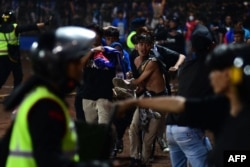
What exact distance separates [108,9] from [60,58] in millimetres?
19546

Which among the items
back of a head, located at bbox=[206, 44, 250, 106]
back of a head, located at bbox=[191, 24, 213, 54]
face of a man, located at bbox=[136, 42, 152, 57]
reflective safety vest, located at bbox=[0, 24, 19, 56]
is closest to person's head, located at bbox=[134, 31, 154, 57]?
face of a man, located at bbox=[136, 42, 152, 57]

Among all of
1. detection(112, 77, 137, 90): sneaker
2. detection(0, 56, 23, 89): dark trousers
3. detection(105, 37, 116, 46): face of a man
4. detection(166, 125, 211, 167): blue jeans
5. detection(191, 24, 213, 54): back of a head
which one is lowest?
detection(0, 56, 23, 89): dark trousers

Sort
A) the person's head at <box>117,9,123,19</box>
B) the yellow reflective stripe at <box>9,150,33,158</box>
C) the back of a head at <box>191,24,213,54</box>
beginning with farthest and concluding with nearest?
the person's head at <box>117,9,123,19</box>
the back of a head at <box>191,24,213,54</box>
the yellow reflective stripe at <box>9,150,33,158</box>

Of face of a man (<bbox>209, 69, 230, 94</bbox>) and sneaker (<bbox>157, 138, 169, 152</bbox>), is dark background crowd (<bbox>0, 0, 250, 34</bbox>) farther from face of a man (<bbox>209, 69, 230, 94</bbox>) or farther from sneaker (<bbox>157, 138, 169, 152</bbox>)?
face of a man (<bbox>209, 69, 230, 94</bbox>)

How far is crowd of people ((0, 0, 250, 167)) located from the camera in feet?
12.4

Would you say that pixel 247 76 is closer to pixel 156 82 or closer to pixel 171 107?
pixel 171 107

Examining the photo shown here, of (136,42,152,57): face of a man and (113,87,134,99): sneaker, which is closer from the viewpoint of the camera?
(136,42,152,57): face of a man

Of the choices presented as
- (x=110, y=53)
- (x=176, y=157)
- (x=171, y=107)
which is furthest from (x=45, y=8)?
(x=171, y=107)

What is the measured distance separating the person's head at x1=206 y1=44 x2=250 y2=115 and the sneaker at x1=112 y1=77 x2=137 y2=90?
4477mm

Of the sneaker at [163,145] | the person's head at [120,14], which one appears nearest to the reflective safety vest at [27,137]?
the sneaker at [163,145]

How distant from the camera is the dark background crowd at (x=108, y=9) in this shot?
21.8 meters

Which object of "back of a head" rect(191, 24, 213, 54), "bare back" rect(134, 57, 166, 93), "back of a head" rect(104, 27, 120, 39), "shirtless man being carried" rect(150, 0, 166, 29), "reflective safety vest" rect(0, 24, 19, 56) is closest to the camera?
"back of a head" rect(191, 24, 213, 54)

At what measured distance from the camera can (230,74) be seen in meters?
3.98

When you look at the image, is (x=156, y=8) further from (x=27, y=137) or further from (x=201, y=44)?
(x=27, y=137)
